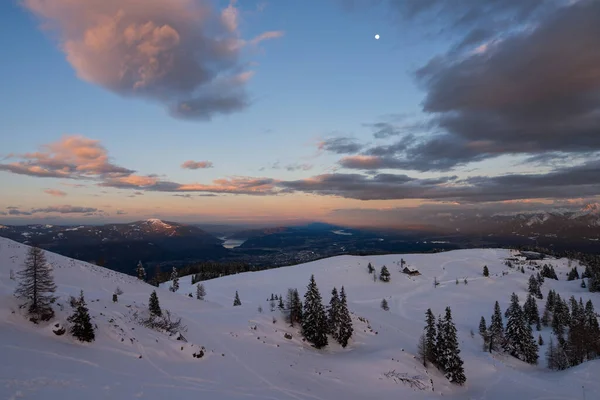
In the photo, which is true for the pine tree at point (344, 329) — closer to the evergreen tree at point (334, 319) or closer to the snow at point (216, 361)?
the evergreen tree at point (334, 319)

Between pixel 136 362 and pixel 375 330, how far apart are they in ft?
154

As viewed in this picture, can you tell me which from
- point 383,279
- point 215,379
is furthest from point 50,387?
point 383,279

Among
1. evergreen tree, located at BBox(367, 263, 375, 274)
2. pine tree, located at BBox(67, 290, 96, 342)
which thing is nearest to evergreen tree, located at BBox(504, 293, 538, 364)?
pine tree, located at BBox(67, 290, 96, 342)

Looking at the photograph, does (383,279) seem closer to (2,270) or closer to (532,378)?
(532,378)

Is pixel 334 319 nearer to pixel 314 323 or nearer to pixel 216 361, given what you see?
pixel 314 323

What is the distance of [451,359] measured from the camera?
145 ft

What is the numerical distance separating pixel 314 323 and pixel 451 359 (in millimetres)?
20027

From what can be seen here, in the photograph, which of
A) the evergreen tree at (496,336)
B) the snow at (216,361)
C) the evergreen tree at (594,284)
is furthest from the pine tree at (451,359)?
the evergreen tree at (594,284)

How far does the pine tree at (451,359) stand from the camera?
144 feet

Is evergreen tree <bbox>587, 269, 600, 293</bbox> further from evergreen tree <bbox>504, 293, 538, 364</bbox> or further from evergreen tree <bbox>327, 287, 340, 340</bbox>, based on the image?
evergreen tree <bbox>327, 287, 340, 340</bbox>

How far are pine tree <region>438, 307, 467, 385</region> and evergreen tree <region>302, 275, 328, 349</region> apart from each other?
1720 centimetres

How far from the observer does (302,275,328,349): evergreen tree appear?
47938 millimetres

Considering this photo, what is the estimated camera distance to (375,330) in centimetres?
6188

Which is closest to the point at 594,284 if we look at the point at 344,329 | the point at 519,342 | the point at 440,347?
the point at 519,342
